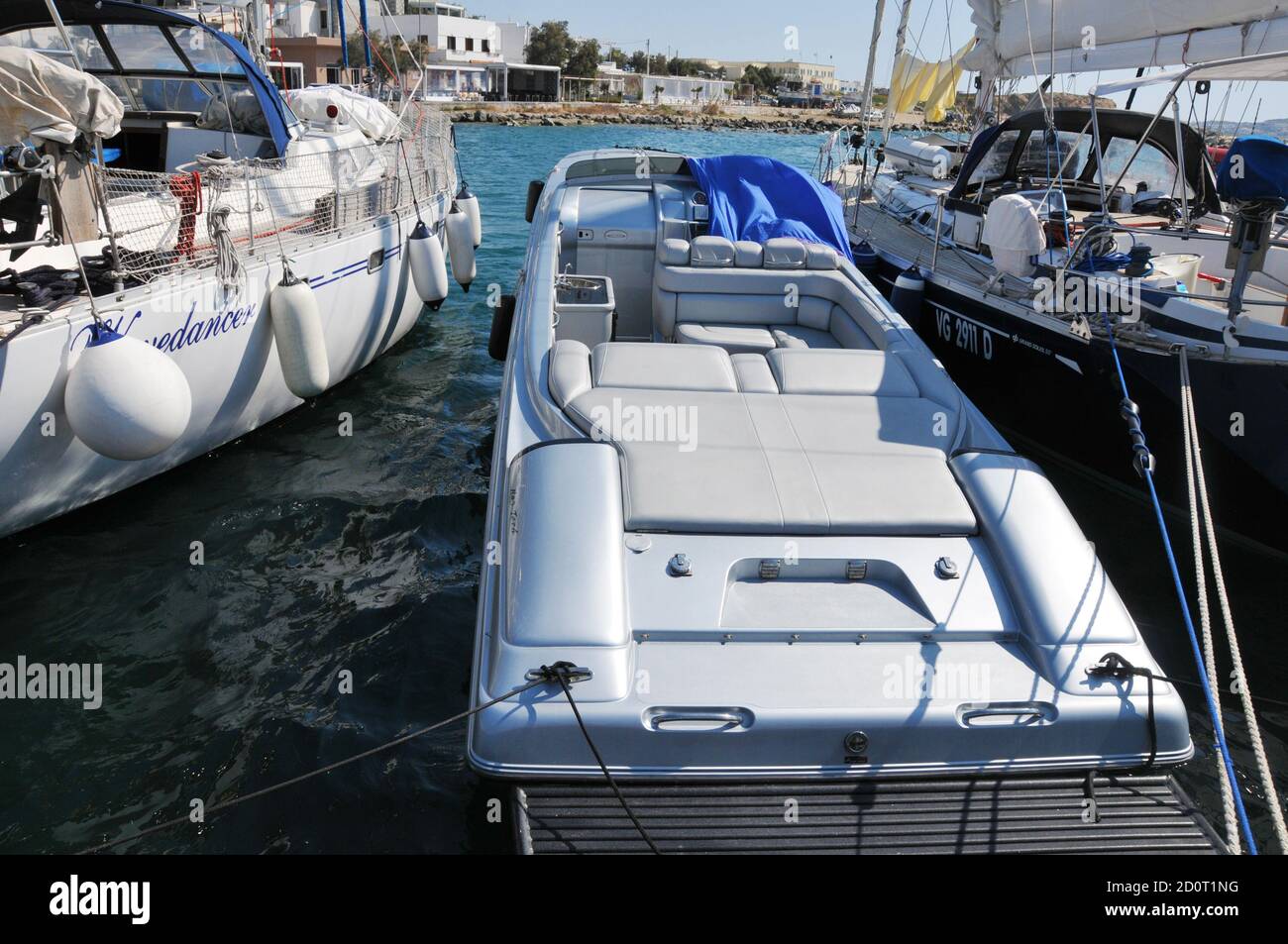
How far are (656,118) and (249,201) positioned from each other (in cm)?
5971

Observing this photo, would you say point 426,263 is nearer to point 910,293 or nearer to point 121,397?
point 121,397

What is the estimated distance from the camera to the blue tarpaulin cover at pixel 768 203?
22.0 feet

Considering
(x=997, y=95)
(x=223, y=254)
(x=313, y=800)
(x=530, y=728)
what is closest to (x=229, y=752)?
(x=313, y=800)

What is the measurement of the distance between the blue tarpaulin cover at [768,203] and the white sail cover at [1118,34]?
133 inches

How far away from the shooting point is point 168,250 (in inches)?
223

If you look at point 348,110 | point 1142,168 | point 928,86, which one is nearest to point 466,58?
point 928,86

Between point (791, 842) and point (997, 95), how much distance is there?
40.7ft

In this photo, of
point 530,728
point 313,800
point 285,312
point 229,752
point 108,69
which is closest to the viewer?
point 530,728

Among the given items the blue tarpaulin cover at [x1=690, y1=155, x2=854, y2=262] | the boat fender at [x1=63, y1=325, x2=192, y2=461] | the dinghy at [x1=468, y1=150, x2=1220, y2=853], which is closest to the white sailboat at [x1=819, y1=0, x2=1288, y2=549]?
the blue tarpaulin cover at [x1=690, y1=155, x2=854, y2=262]

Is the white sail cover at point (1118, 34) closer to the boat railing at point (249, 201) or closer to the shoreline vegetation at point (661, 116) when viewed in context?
the boat railing at point (249, 201)
